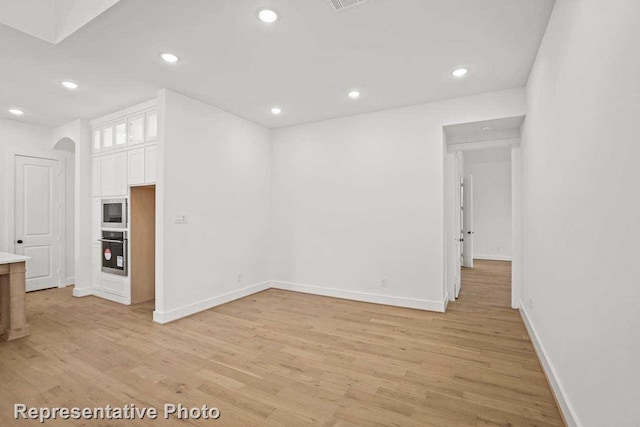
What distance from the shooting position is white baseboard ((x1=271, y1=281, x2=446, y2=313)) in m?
4.12

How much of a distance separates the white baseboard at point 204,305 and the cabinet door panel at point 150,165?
176 cm

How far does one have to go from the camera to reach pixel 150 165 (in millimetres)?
4098

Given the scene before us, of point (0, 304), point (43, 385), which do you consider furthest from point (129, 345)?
point (0, 304)

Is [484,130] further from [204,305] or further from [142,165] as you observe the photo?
[142,165]

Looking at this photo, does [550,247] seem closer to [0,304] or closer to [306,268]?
[306,268]

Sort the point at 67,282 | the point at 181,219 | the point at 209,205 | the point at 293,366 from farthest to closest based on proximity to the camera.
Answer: the point at 67,282
the point at 209,205
the point at 181,219
the point at 293,366

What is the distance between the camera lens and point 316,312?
162 inches

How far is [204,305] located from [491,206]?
27.6 feet

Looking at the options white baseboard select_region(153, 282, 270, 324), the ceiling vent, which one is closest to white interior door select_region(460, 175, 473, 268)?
white baseboard select_region(153, 282, 270, 324)

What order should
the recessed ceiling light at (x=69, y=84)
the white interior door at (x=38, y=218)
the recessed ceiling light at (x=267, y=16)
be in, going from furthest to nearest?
the white interior door at (x=38, y=218)
the recessed ceiling light at (x=69, y=84)
the recessed ceiling light at (x=267, y=16)

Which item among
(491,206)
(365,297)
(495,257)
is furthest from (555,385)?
(491,206)

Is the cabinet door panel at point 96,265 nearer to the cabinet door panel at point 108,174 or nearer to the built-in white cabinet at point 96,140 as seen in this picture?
the cabinet door panel at point 108,174

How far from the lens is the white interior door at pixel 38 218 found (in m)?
5.06

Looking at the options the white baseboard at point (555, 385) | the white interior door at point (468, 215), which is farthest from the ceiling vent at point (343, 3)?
the white interior door at point (468, 215)
